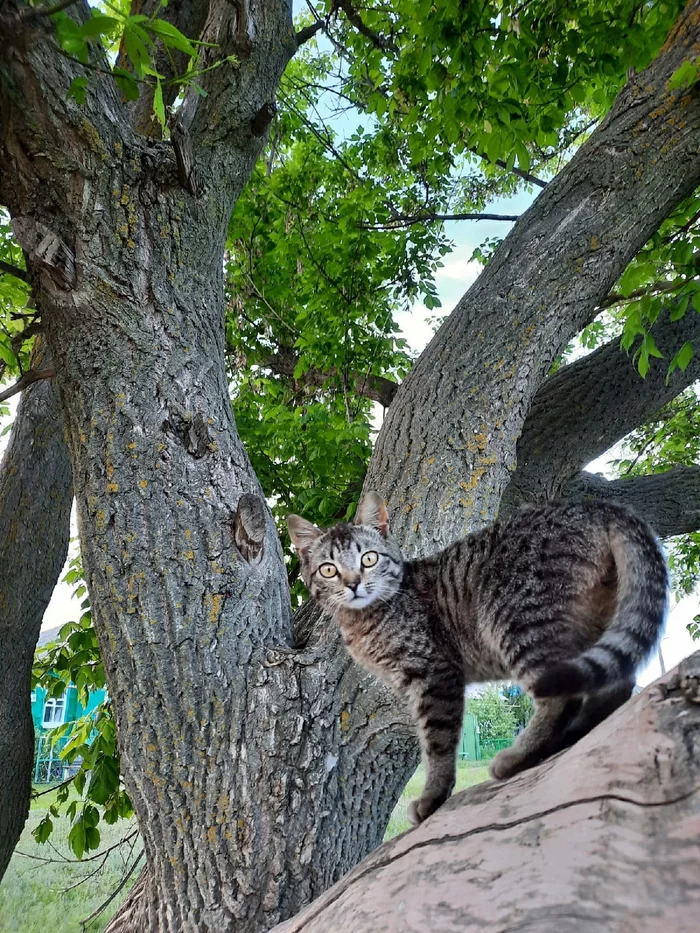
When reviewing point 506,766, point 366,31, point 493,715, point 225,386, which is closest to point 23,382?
point 225,386

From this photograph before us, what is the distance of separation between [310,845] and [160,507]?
1037mm

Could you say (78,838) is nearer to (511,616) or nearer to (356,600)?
(356,600)

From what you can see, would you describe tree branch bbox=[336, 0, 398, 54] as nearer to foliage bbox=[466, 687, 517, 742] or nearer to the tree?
the tree

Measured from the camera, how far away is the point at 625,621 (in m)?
1.45

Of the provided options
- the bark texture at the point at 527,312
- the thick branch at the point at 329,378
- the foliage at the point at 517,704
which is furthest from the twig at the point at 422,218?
the foliage at the point at 517,704

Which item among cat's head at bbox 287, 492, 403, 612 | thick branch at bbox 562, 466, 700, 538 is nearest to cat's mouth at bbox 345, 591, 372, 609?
cat's head at bbox 287, 492, 403, 612

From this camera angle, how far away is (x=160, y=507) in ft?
6.45

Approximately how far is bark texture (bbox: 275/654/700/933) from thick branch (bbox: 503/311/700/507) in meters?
2.10

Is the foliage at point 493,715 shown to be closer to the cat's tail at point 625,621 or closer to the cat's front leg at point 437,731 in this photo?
the cat's front leg at point 437,731

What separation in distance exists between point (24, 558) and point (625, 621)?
8.79 ft

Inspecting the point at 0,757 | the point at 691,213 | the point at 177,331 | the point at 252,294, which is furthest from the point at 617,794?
the point at 252,294

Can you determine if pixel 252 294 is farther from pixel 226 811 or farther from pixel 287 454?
pixel 226 811

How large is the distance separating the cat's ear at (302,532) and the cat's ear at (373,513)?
0.23 m

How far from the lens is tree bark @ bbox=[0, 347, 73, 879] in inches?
114
